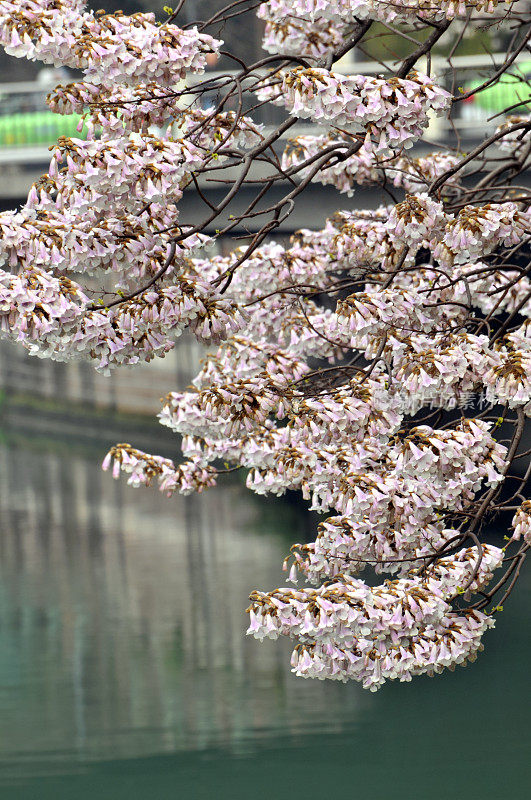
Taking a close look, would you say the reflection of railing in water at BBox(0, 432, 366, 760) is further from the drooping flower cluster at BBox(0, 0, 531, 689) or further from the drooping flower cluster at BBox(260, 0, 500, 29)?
the drooping flower cluster at BBox(260, 0, 500, 29)

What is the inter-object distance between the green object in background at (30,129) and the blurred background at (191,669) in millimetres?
27

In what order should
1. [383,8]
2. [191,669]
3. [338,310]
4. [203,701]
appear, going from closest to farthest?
[383,8] < [338,310] < [203,701] < [191,669]

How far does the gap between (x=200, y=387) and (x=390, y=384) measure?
1.47 m

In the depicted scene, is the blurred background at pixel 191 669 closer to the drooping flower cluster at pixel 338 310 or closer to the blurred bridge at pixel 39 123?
the blurred bridge at pixel 39 123

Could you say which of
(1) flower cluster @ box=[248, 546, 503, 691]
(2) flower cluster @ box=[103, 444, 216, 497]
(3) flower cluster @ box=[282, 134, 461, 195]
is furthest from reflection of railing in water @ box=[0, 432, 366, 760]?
(1) flower cluster @ box=[248, 546, 503, 691]

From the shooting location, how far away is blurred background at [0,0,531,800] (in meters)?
8.62

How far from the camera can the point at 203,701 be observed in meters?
10.2

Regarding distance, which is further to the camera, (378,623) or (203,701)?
(203,701)

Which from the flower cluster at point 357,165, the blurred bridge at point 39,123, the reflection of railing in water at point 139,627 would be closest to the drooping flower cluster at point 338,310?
the flower cluster at point 357,165

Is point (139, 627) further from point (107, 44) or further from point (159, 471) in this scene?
point (107, 44)

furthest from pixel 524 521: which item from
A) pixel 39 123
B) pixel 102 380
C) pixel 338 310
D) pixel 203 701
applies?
pixel 102 380

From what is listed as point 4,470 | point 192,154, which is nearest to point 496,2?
point 192,154

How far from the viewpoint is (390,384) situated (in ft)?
15.9

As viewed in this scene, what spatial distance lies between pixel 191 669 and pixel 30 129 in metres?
8.08
